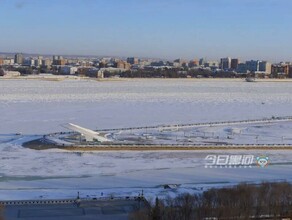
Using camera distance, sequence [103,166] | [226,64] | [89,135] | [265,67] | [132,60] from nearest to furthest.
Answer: [103,166]
[89,135]
[265,67]
[226,64]
[132,60]

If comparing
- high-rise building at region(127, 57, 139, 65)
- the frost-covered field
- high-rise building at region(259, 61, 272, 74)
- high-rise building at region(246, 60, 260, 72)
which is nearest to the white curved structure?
the frost-covered field

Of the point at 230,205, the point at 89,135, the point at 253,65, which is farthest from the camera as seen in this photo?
the point at 253,65

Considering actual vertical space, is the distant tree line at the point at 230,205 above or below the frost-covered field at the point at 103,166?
above

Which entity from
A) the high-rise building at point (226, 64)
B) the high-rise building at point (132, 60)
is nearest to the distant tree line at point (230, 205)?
the high-rise building at point (226, 64)

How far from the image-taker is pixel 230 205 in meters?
5.45

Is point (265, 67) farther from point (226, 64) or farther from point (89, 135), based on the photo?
point (89, 135)

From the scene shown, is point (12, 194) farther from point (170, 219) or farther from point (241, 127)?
point (241, 127)

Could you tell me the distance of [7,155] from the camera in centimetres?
935

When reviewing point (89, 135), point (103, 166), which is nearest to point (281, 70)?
point (89, 135)

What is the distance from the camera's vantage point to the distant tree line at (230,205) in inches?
206

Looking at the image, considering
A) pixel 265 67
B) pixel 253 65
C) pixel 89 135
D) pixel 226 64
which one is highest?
pixel 226 64

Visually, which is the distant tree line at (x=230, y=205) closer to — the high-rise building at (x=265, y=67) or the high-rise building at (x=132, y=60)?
the high-rise building at (x=265, y=67)

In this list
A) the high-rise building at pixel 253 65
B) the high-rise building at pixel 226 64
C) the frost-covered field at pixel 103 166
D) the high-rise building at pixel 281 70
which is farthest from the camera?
the high-rise building at pixel 226 64

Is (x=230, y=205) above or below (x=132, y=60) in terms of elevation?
below
